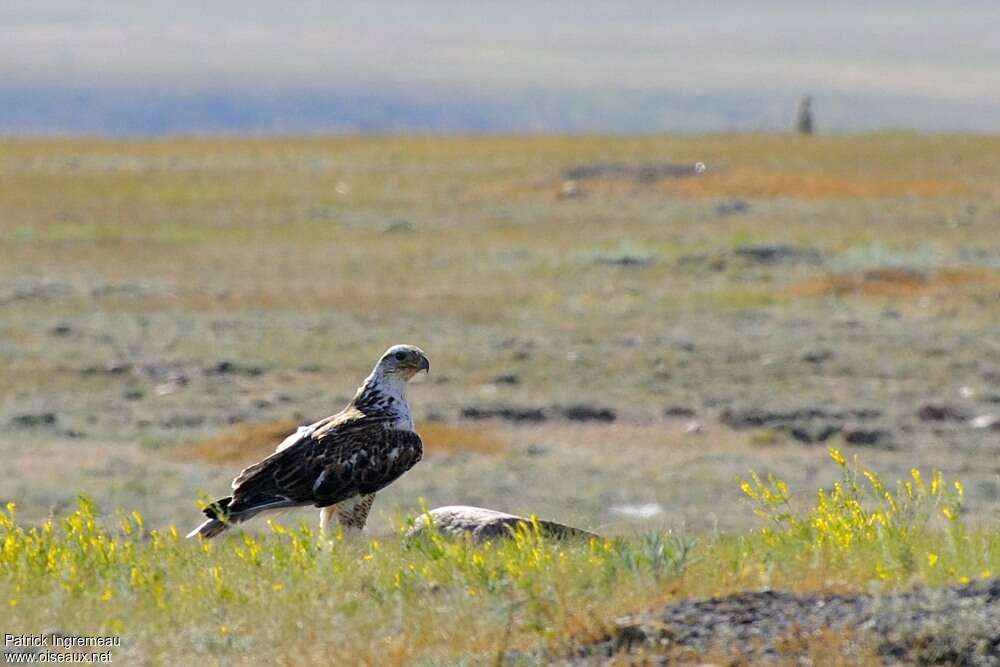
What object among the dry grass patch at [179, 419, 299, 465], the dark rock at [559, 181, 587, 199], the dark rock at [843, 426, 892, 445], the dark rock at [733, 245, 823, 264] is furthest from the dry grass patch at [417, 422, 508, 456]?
the dark rock at [559, 181, 587, 199]

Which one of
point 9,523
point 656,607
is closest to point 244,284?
point 9,523

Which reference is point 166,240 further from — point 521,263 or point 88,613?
point 88,613

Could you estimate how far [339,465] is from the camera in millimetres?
9719

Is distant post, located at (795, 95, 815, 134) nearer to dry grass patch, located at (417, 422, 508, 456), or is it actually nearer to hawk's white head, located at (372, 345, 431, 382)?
dry grass patch, located at (417, 422, 508, 456)

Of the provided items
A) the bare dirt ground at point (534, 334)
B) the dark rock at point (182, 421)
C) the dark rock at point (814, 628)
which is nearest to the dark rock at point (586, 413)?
the bare dirt ground at point (534, 334)

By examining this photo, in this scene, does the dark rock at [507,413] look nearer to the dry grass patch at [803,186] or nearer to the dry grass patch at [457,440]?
the dry grass patch at [457,440]

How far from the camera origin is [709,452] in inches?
773

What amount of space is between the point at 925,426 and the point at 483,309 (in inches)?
417

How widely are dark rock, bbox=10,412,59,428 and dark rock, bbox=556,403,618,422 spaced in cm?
581

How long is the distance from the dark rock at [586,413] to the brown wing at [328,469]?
458 inches

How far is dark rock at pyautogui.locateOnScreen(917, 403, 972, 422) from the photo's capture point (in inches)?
832

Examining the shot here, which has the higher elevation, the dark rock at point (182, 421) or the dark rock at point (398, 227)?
the dark rock at point (182, 421)

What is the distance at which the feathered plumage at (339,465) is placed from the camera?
9.59m

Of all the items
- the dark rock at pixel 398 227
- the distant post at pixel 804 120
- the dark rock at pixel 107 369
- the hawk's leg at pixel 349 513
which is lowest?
the dark rock at pixel 398 227
